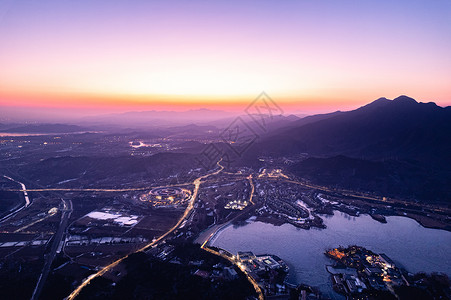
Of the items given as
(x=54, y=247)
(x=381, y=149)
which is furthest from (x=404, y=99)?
(x=54, y=247)

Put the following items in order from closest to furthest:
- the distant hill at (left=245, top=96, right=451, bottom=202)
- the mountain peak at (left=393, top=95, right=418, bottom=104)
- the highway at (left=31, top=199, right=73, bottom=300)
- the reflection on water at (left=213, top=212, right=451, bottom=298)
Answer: the highway at (left=31, top=199, right=73, bottom=300)
the reflection on water at (left=213, top=212, right=451, bottom=298)
the distant hill at (left=245, top=96, right=451, bottom=202)
the mountain peak at (left=393, top=95, right=418, bottom=104)

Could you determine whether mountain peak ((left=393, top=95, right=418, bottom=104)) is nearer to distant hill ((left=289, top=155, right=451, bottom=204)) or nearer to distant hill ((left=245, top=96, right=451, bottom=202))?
distant hill ((left=245, top=96, right=451, bottom=202))

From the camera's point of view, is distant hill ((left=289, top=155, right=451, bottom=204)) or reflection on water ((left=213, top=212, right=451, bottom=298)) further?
distant hill ((left=289, top=155, right=451, bottom=204))

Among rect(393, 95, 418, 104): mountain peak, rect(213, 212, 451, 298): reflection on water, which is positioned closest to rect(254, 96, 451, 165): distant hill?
rect(393, 95, 418, 104): mountain peak

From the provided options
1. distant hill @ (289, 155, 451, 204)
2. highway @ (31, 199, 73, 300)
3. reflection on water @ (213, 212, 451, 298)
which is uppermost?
distant hill @ (289, 155, 451, 204)

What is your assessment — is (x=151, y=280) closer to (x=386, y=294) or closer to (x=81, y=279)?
(x=81, y=279)

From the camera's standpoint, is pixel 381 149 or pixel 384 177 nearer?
pixel 384 177

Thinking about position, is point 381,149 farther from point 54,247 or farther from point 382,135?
point 54,247
